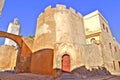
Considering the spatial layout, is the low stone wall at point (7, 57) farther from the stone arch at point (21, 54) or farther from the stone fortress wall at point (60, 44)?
the stone fortress wall at point (60, 44)

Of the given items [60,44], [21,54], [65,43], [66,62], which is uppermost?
[65,43]

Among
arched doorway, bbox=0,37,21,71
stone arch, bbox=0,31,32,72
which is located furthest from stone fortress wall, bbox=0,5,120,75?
arched doorway, bbox=0,37,21,71

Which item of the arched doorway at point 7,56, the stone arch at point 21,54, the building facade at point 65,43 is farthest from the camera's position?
the arched doorway at point 7,56

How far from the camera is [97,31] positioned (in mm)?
21531

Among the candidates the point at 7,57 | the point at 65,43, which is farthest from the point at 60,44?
the point at 7,57

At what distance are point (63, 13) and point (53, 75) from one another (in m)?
7.12

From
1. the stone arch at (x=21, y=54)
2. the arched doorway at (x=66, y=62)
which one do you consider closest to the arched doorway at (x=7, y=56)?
the stone arch at (x=21, y=54)

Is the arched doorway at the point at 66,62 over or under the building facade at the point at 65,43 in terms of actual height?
under

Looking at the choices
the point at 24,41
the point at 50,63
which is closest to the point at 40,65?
the point at 50,63

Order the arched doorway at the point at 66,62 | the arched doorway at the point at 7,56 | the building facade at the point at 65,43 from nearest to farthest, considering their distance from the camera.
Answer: the arched doorway at the point at 66,62 → the building facade at the point at 65,43 → the arched doorway at the point at 7,56

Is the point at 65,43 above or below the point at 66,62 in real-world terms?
above

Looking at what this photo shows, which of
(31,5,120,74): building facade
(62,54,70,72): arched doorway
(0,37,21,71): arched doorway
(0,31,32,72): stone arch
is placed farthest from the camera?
(0,37,21,71): arched doorway

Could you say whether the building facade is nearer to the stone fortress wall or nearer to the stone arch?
the stone fortress wall

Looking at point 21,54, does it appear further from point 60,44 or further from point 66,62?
point 66,62
